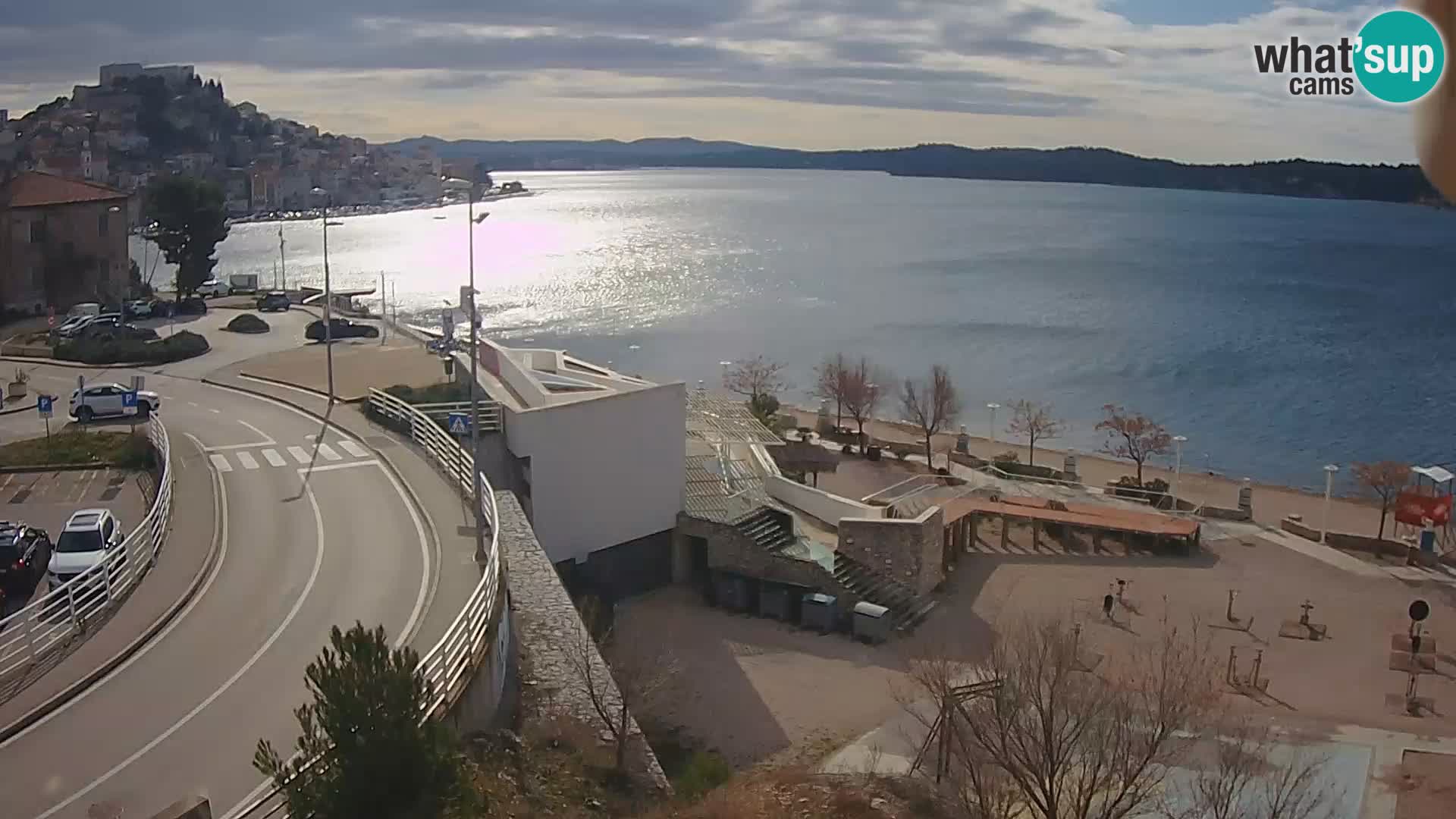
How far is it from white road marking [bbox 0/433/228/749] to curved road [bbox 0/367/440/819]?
0.03m

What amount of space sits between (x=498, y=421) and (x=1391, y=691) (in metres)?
16.5

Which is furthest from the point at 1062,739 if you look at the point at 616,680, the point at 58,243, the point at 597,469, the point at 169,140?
the point at 169,140

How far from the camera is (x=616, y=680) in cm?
1549

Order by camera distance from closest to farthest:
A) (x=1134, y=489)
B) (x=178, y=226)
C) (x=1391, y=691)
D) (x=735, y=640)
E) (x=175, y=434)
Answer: (x=1391, y=691) → (x=735, y=640) → (x=175, y=434) → (x=1134, y=489) → (x=178, y=226)

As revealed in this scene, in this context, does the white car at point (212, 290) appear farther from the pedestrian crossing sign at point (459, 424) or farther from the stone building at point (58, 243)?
the pedestrian crossing sign at point (459, 424)

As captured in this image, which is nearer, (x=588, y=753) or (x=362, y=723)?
(x=362, y=723)

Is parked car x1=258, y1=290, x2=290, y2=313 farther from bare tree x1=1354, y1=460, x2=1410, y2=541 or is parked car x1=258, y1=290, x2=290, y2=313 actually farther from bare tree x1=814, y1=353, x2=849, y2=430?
bare tree x1=1354, y1=460, x2=1410, y2=541

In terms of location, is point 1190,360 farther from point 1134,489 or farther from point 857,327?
point 1134,489

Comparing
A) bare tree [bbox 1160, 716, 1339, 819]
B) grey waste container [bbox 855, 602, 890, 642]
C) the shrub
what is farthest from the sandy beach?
the shrub

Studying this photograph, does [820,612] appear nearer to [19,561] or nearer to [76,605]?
[76,605]

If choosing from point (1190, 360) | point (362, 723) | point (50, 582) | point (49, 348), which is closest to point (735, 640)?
point (50, 582)

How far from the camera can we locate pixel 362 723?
28.1 ft

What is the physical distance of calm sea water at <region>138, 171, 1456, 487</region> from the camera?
63.2 m

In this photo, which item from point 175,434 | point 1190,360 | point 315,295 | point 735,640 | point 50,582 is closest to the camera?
point 50,582
